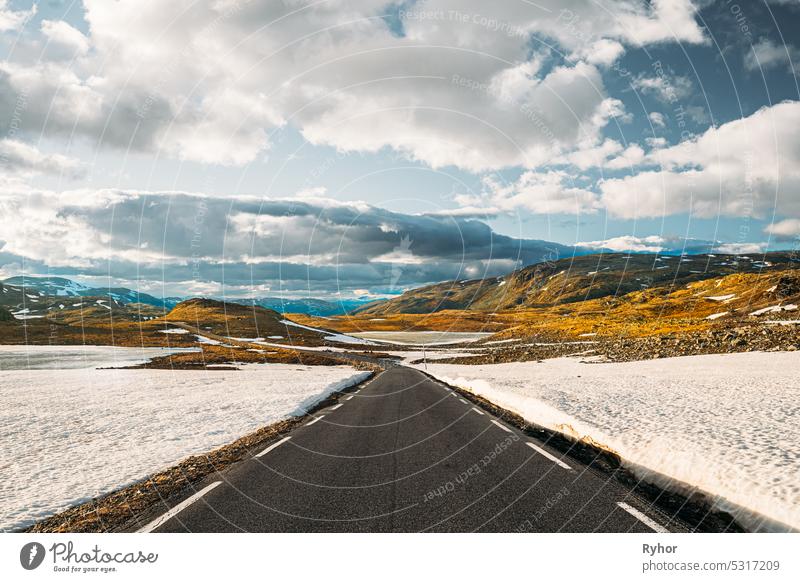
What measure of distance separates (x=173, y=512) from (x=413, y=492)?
3.57m

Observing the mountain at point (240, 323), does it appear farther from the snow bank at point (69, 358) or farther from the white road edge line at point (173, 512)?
the white road edge line at point (173, 512)

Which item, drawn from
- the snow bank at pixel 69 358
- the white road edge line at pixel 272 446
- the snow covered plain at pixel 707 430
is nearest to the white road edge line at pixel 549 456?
the snow covered plain at pixel 707 430

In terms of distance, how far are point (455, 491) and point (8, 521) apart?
655 cm

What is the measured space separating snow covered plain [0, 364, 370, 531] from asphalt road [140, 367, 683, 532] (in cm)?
223

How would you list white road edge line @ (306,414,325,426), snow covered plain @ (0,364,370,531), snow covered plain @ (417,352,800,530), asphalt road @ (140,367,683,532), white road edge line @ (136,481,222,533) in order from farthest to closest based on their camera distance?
white road edge line @ (306,414,325,426) < snow covered plain @ (0,364,370,531) < snow covered plain @ (417,352,800,530) < white road edge line @ (136,481,222,533) < asphalt road @ (140,367,683,532)

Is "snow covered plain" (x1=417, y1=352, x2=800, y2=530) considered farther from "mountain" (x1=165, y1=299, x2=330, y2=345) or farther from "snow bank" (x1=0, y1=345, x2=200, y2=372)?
"mountain" (x1=165, y1=299, x2=330, y2=345)

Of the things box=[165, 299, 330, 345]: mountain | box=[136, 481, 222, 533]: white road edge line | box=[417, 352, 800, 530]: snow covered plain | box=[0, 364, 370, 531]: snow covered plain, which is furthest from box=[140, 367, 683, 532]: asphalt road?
box=[165, 299, 330, 345]: mountain

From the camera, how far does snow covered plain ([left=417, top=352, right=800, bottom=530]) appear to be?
590 cm

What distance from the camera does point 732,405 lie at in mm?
14141

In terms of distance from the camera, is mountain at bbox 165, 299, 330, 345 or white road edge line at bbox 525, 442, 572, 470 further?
mountain at bbox 165, 299, 330, 345

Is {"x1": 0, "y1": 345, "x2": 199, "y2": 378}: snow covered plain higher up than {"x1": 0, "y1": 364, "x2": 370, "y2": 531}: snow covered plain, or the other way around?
{"x1": 0, "y1": 364, "x2": 370, "y2": 531}: snow covered plain

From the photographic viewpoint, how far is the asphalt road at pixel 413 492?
547cm
